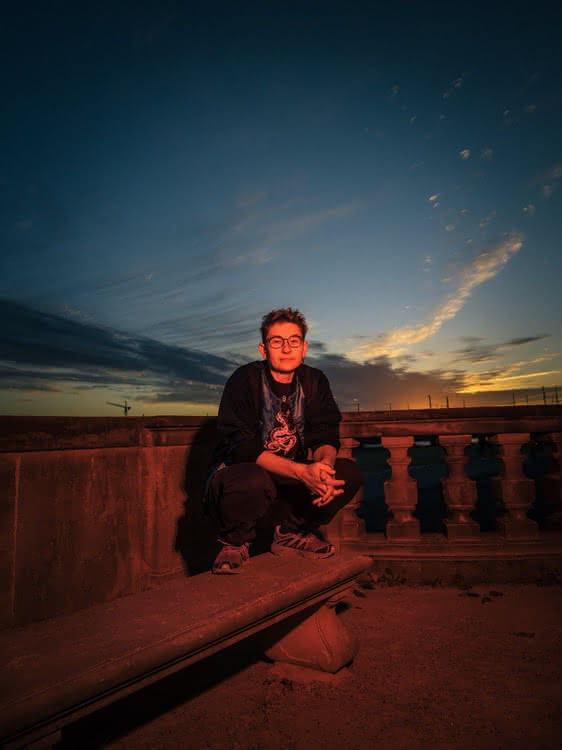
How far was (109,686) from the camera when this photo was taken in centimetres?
127

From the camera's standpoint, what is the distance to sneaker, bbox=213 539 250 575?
225 centimetres

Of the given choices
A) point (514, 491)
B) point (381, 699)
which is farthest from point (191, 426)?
point (514, 491)

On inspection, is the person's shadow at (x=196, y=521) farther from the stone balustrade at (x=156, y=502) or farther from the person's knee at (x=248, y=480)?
the person's knee at (x=248, y=480)

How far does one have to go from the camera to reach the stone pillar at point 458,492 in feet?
12.5

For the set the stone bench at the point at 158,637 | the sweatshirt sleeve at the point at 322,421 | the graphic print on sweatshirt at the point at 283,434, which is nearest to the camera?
Result: the stone bench at the point at 158,637

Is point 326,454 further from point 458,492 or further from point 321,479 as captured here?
point 458,492

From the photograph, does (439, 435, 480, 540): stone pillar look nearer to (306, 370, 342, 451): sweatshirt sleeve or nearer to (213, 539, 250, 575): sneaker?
(306, 370, 342, 451): sweatshirt sleeve

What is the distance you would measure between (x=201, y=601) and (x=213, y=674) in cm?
88

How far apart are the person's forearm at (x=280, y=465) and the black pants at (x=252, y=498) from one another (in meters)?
0.04

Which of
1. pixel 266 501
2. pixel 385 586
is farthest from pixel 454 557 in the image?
pixel 266 501

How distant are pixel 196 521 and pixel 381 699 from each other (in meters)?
1.59

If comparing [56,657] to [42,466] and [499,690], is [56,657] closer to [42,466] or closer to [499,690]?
[42,466]

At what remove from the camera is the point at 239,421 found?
97.8 inches

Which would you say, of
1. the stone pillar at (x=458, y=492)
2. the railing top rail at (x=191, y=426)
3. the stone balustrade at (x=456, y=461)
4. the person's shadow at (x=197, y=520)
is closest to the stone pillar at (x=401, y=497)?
the stone balustrade at (x=456, y=461)
